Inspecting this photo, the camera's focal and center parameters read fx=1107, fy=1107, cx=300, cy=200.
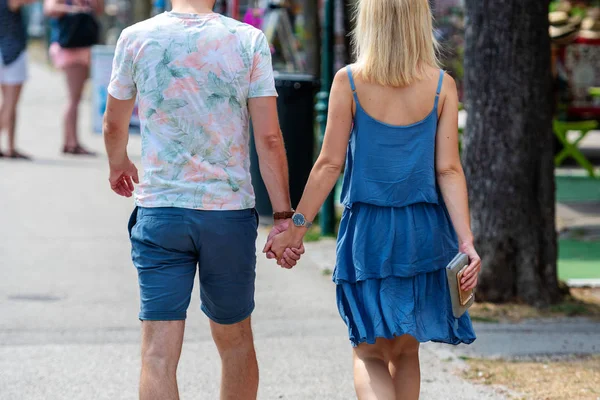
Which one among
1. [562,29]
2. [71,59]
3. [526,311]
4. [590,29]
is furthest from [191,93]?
[590,29]

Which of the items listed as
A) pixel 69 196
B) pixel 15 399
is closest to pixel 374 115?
pixel 15 399

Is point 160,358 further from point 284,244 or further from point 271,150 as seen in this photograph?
point 271,150

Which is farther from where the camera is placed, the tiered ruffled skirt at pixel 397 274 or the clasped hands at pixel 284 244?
the clasped hands at pixel 284 244

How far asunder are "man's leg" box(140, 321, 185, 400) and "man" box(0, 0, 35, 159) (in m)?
9.04

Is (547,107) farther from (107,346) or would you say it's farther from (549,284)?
(107,346)

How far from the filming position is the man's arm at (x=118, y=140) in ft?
12.9

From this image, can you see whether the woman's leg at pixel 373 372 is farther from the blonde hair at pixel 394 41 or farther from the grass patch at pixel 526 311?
the grass patch at pixel 526 311

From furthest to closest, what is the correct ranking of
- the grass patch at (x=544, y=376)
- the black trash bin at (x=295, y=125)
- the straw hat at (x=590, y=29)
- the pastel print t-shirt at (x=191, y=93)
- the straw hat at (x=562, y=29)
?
the straw hat at (x=590, y=29)
the straw hat at (x=562, y=29)
the black trash bin at (x=295, y=125)
the grass patch at (x=544, y=376)
the pastel print t-shirt at (x=191, y=93)

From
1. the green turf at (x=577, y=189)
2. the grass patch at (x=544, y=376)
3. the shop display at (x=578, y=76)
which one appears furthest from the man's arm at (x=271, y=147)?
the shop display at (x=578, y=76)

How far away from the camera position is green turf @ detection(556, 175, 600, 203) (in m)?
11.8

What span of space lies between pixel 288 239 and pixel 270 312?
8.82 ft

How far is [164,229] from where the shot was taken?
3828 millimetres

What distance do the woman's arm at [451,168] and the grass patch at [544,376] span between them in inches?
54.7

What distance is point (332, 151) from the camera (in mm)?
3994
